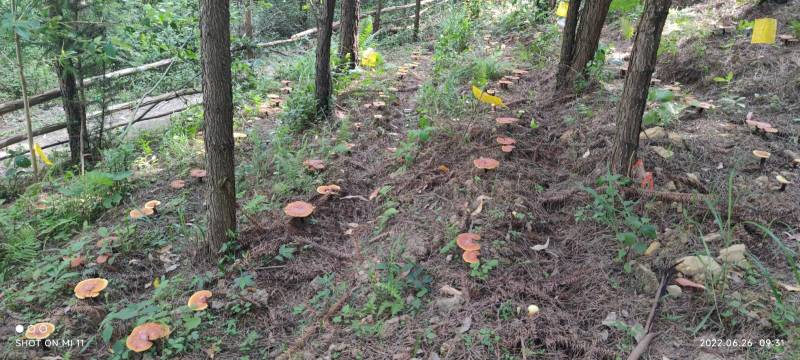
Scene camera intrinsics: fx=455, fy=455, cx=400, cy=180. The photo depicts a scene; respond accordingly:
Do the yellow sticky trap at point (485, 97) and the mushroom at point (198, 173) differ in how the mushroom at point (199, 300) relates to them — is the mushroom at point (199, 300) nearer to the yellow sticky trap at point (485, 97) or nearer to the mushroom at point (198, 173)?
the mushroom at point (198, 173)

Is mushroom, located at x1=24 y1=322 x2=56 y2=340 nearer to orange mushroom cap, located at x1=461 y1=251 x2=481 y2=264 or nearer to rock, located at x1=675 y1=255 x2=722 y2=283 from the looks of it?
orange mushroom cap, located at x1=461 y1=251 x2=481 y2=264

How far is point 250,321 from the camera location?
11.8 ft

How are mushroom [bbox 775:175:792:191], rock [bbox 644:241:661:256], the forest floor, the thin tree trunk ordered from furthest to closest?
the thin tree trunk → mushroom [bbox 775:175:792:191] → rock [bbox 644:241:661:256] → the forest floor

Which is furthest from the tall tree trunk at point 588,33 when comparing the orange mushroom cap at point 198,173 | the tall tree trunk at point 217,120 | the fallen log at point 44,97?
the fallen log at point 44,97

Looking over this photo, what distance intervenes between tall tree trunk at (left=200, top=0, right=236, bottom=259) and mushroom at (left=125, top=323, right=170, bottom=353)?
104 centimetres

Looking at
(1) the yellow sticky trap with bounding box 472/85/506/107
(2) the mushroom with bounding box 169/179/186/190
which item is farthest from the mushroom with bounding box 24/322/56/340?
(1) the yellow sticky trap with bounding box 472/85/506/107

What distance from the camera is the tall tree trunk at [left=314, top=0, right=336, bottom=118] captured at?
633 centimetres

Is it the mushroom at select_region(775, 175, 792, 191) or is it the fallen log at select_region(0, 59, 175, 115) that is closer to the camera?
the mushroom at select_region(775, 175, 792, 191)

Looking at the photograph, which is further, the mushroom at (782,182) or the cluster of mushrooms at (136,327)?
the mushroom at (782,182)

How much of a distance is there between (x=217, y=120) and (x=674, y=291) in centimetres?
370

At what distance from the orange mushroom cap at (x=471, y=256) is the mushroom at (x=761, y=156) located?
2.84m

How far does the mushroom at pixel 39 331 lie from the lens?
3219 mm

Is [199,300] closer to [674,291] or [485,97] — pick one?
[674,291]

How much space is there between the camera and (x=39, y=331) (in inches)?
128
